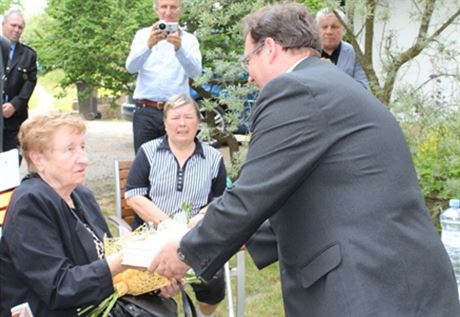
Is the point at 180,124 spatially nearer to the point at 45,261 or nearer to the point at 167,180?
the point at 167,180

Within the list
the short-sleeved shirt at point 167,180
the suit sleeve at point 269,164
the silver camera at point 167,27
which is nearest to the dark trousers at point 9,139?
the silver camera at point 167,27

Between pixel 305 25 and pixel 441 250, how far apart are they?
2.95 feet

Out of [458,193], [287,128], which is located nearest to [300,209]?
[287,128]

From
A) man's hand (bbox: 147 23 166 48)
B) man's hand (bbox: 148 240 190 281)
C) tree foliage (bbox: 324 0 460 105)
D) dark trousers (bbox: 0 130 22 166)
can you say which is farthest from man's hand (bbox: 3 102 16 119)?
man's hand (bbox: 148 240 190 281)

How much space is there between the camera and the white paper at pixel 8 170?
120 inches

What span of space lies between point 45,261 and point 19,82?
496cm

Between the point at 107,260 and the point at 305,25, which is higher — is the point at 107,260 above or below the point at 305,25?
below

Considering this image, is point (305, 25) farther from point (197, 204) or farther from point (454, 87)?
point (454, 87)

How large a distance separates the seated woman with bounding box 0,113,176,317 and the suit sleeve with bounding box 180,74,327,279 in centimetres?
→ 66

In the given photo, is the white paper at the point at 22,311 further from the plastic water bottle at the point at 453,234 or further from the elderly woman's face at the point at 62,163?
the plastic water bottle at the point at 453,234

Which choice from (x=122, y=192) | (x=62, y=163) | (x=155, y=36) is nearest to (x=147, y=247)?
(x=62, y=163)

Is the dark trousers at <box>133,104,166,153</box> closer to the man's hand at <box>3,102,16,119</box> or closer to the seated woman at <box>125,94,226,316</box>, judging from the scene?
the seated woman at <box>125,94,226,316</box>

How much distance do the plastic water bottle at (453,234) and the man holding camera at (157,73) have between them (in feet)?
8.27

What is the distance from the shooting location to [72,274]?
103 inches
